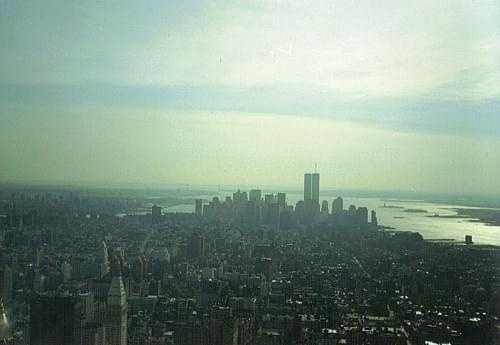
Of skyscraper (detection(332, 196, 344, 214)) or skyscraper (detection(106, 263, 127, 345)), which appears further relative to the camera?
skyscraper (detection(332, 196, 344, 214))

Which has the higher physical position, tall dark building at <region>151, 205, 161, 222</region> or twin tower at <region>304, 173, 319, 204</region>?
twin tower at <region>304, 173, 319, 204</region>

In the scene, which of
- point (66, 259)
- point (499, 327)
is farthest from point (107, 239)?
point (499, 327)

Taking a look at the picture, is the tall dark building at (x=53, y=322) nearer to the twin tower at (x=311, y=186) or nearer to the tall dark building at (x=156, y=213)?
the tall dark building at (x=156, y=213)

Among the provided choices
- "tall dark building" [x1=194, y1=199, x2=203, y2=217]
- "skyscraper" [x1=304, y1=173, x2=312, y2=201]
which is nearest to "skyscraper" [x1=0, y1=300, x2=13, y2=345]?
"tall dark building" [x1=194, y1=199, x2=203, y2=217]

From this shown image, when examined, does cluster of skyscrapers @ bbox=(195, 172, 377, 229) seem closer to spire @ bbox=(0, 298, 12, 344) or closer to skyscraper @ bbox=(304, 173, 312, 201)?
skyscraper @ bbox=(304, 173, 312, 201)

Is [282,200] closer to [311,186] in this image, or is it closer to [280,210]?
[280,210]

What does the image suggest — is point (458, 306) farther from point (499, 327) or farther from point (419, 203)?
point (419, 203)
